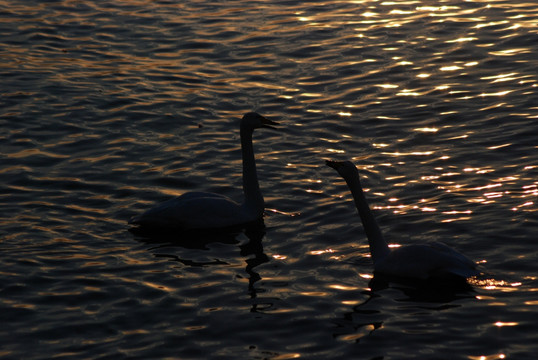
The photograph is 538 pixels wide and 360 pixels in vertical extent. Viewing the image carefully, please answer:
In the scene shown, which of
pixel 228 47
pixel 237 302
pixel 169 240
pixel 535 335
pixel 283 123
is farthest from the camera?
pixel 228 47

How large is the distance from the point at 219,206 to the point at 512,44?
30.0ft

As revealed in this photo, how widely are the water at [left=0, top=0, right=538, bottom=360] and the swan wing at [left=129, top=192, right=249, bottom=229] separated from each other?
0.35 meters

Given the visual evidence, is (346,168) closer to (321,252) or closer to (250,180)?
(321,252)

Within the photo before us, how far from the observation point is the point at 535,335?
10.7m

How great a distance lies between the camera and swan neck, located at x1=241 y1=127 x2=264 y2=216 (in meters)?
14.9

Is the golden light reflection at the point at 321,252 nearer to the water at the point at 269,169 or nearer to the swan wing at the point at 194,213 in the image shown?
the water at the point at 269,169

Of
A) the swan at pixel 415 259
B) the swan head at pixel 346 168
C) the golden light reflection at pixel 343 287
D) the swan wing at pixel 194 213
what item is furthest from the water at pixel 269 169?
the swan head at pixel 346 168

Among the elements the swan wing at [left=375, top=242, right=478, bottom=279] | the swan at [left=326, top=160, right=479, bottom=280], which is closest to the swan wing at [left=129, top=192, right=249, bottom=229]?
the swan at [left=326, top=160, right=479, bottom=280]

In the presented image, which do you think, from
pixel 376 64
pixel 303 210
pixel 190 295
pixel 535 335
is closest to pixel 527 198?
pixel 303 210

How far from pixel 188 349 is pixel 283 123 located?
26.0ft

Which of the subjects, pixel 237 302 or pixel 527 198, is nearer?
pixel 237 302

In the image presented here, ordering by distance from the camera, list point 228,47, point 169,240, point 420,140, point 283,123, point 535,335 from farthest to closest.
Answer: point 228,47 → point 283,123 → point 420,140 → point 169,240 → point 535,335

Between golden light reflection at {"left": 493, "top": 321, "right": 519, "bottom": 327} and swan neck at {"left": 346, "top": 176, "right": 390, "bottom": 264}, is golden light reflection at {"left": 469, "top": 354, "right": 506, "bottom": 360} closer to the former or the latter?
golden light reflection at {"left": 493, "top": 321, "right": 519, "bottom": 327}

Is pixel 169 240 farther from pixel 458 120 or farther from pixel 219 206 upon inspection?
pixel 458 120
